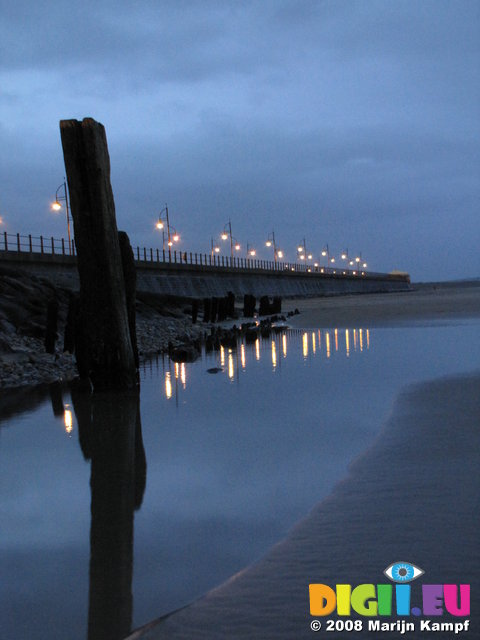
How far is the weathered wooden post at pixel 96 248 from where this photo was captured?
10.1 meters

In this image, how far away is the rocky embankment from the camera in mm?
12375

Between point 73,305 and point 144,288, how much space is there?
33.5 meters

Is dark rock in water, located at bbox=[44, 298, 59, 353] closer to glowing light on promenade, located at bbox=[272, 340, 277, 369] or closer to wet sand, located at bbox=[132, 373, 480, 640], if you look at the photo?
glowing light on promenade, located at bbox=[272, 340, 277, 369]

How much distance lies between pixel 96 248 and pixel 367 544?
24.6 feet

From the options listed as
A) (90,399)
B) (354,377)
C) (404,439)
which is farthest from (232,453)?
(354,377)

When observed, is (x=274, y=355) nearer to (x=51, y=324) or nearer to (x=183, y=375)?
(x=183, y=375)

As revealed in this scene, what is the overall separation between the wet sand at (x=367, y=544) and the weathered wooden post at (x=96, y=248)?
18.3 ft

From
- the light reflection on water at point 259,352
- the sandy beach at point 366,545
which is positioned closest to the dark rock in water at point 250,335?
the light reflection on water at point 259,352

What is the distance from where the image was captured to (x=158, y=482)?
17.6 feet

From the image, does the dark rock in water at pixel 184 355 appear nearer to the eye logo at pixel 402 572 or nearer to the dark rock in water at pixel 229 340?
the dark rock in water at pixel 229 340

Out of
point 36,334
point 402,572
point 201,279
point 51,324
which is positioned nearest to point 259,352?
point 51,324

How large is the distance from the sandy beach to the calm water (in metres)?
0.17

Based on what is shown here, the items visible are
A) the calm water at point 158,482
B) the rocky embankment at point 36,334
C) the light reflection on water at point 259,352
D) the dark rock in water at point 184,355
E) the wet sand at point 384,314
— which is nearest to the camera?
the calm water at point 158,482

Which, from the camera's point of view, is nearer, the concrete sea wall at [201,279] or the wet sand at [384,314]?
the wet sand at [384,314]
